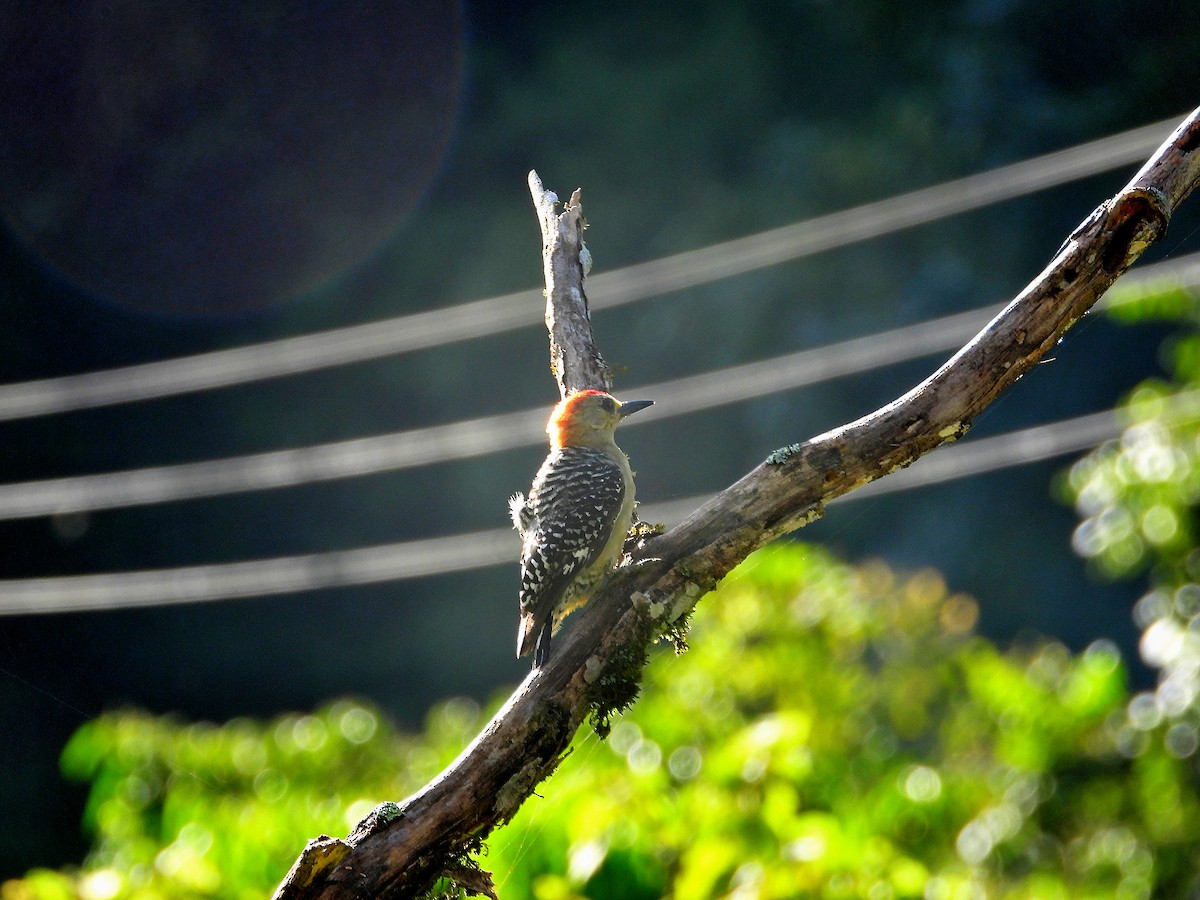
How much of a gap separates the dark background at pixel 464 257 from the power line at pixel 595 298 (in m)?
0.64

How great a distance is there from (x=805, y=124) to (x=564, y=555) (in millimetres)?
13198

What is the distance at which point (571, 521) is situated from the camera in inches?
132

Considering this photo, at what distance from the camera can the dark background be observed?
13.2 metres

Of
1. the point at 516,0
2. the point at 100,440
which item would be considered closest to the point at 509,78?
the point at 516,0

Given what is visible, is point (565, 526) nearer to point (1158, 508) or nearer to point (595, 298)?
point (1158, 508)

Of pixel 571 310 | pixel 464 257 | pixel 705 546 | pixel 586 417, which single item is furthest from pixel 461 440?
pixel 464 257

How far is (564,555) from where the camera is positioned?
3307 millimetres

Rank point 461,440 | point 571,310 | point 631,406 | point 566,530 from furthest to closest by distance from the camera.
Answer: point 461,440 → point 631,406 → point 571,310 → point 566,530

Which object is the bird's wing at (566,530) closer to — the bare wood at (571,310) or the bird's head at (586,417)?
the bird's head at (586,417)

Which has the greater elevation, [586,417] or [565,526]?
[586,417]

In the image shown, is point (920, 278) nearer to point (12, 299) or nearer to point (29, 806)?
point (12, 299)

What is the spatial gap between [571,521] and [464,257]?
12391 mm

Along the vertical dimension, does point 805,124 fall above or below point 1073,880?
above

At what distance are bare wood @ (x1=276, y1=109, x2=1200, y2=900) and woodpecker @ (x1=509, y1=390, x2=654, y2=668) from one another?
1.33 feet
